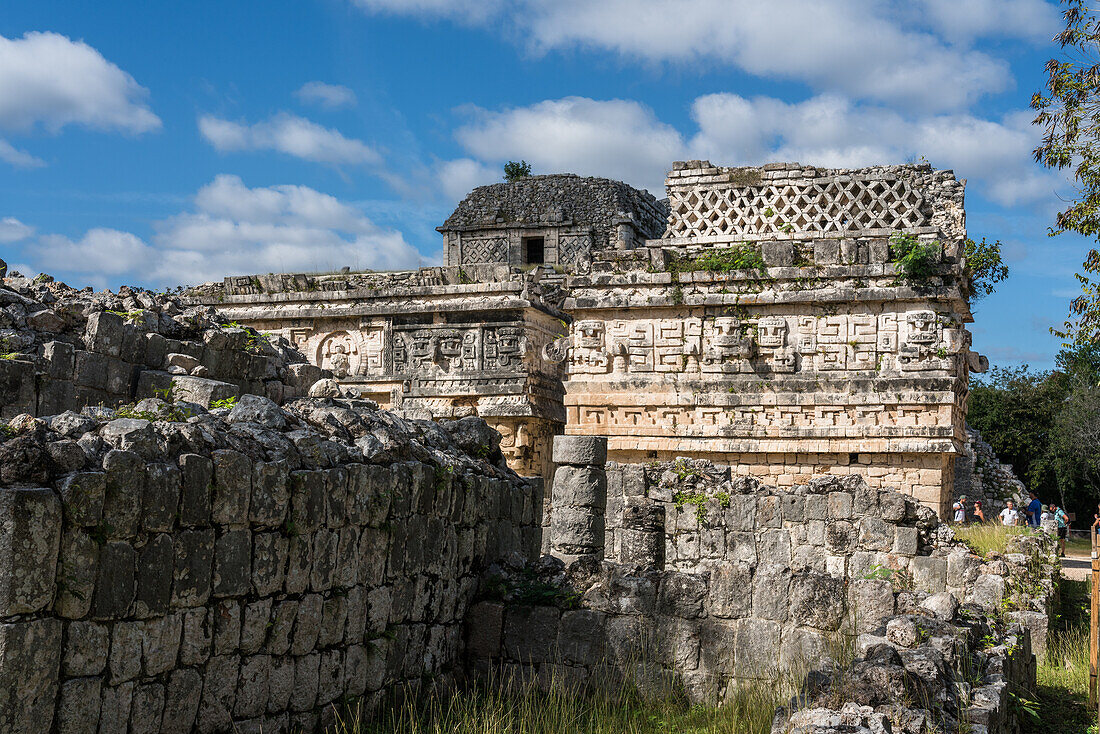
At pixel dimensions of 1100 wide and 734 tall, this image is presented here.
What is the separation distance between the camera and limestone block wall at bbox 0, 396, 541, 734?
13.1 ft

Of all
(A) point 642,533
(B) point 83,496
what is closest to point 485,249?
(A) point 642,533

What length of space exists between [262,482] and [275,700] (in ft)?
3.66

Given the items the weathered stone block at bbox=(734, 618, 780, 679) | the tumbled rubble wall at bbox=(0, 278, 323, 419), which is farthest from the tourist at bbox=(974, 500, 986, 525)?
the tumbled rubble wall at bbox=(0, 278, 323, 419)

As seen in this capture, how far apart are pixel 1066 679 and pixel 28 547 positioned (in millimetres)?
7423

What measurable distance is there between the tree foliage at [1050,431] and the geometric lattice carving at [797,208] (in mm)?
18480

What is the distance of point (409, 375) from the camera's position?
54.1ft

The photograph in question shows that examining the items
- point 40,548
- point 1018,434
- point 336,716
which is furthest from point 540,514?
point 1018,434

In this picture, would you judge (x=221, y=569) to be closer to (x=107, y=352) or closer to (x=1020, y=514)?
(x=107, y=352)

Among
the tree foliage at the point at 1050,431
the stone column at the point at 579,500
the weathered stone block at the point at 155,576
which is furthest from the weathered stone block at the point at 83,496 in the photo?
the tree foliage at the point at 1050,431

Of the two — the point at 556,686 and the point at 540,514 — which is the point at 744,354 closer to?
the point at 540,514

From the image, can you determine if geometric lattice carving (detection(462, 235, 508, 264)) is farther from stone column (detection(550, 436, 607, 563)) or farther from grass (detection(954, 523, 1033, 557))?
grass (detection(954, 523, 1033, 557))

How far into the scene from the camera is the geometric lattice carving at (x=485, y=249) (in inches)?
968

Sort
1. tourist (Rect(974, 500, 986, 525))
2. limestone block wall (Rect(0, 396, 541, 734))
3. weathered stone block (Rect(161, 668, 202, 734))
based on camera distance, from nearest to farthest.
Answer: limestone block wall (Rect(0, 396, 541, 734)), weathered stone block (Rect(161, 668, 202, 734)), tourist (Rect(974, 500, 986, 525))

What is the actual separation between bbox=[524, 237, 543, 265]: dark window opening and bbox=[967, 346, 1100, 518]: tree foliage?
16.0 metres
